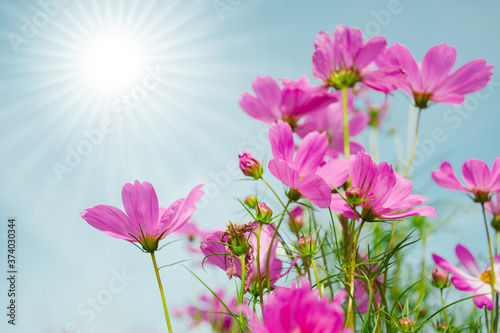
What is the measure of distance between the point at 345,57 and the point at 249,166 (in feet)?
0.91

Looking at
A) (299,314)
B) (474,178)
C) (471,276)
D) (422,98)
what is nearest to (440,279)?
(471,276)

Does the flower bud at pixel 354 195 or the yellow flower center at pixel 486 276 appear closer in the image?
the flower bud at pixel 354 195

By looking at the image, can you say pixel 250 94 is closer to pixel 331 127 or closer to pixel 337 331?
pixel 331 127

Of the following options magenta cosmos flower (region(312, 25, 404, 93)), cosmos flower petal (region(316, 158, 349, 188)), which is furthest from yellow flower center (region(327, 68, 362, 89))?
cosmos flower petal (region(316, 158, 349, 188))

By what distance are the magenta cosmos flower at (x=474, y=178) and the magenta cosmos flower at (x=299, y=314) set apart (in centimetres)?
54

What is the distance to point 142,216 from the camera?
486mm

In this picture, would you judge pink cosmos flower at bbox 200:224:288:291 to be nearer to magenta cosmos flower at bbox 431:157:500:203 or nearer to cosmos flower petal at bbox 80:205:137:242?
cosmos flower petal at bbox 80:205:137:242

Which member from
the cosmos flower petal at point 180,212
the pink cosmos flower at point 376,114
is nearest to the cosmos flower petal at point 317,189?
the cosmos flower petal at point 180,212

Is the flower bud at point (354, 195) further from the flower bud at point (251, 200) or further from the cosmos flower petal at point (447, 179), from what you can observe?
the cosmos flower petal at point (447, 179)

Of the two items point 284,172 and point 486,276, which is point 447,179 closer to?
point 486,276

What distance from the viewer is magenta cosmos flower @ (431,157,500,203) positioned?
2.39 ft

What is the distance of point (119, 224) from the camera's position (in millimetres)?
486

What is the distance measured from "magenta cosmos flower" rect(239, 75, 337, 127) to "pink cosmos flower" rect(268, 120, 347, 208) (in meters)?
0.17

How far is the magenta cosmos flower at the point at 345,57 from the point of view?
2.19ft
